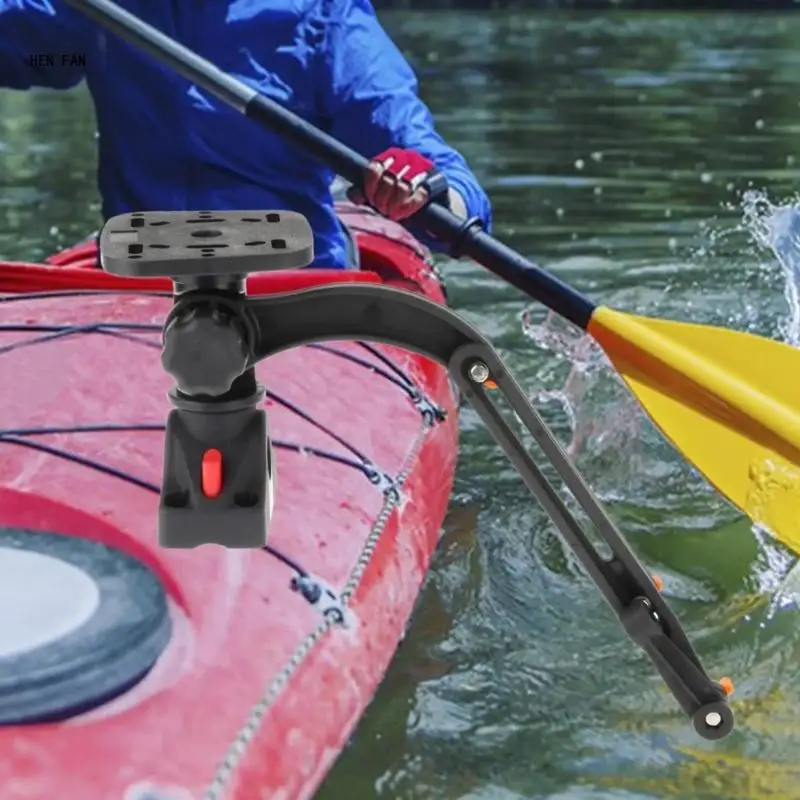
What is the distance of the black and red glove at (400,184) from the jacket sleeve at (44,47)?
659 millimetres

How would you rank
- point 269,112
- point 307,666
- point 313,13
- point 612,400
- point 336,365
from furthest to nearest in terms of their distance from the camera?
point 612,400
point 313,13
point 269,112
point 336,365
point 307,666

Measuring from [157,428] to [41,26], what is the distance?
1.14 metres

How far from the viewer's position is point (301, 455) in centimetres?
193

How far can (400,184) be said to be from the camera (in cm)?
238

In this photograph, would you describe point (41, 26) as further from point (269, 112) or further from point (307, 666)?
point (307, 666)

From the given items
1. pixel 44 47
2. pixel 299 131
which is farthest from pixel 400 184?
pixel 44 47

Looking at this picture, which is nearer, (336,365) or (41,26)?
(336,365)

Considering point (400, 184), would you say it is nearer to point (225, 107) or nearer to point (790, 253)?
point (225, 107)

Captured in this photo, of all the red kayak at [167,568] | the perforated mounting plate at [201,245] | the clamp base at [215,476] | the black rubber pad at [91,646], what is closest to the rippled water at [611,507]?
the red kayak at [167,568]

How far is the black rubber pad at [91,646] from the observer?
51.4 inches

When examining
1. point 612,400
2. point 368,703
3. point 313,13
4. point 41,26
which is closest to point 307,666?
point 368,703

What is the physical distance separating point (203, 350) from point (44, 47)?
181 cm

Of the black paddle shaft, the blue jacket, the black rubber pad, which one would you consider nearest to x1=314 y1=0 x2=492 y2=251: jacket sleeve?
the blue jacket

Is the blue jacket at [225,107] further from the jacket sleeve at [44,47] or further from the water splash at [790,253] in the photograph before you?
the water splash at [790,253]
